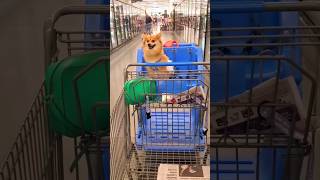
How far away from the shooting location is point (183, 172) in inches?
29.6

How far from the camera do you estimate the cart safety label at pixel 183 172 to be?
2.43 ft

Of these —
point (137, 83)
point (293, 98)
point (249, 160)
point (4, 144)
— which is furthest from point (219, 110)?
point (4, 144)

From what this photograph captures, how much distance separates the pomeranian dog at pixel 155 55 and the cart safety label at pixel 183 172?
0.52 ft

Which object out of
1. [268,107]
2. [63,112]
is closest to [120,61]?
[63,112]

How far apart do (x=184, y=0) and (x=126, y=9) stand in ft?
0.33

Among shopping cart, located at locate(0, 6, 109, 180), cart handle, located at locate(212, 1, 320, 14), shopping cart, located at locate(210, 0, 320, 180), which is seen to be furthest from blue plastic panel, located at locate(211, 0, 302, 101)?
shopping cart, located at locate(0, 6, 109, 180)

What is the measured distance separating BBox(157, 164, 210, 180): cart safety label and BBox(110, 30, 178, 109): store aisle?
0.14 meters

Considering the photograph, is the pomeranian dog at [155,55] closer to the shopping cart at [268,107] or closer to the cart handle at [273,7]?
the shopping cart at [268,107]

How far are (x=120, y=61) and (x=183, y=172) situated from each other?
22 cm

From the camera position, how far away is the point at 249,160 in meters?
1.35

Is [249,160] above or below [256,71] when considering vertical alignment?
below

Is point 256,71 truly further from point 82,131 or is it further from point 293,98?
point 82,131

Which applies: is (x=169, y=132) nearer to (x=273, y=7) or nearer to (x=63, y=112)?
(x=63, y=112)

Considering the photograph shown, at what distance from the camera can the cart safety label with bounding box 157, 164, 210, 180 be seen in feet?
2.43
